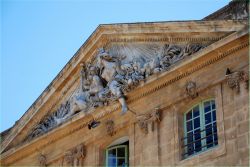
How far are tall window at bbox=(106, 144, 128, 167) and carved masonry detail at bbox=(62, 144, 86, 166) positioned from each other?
686 mm

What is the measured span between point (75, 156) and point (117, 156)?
1.19m

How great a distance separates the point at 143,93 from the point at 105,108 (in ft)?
3.91

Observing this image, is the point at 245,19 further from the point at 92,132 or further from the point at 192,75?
the point at 92,132

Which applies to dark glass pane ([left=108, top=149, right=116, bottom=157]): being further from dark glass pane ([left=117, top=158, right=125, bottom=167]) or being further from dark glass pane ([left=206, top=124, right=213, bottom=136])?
dark glass pane ([left=206, top=124, right=213, bottom=136])

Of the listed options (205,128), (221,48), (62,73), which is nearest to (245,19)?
(221,48)

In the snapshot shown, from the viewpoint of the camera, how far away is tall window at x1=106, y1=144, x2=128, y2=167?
65.9ft

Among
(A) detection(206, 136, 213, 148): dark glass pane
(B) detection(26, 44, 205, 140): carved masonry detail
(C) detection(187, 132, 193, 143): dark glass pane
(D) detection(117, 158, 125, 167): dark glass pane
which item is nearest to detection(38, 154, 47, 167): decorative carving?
(B) detection(26, 44, 205, 140): carved masonry detail

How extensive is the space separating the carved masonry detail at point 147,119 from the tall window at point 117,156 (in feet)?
3.06

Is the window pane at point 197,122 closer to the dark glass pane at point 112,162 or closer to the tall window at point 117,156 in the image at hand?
the tall window at point 117,156

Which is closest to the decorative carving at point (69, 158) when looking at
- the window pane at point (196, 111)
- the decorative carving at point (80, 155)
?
the decorative carving at point (80, 155)

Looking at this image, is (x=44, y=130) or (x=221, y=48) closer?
(x=221, y=48)

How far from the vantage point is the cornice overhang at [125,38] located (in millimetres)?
18453

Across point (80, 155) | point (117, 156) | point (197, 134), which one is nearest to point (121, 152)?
point (117, 156)

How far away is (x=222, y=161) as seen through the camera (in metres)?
17.2
